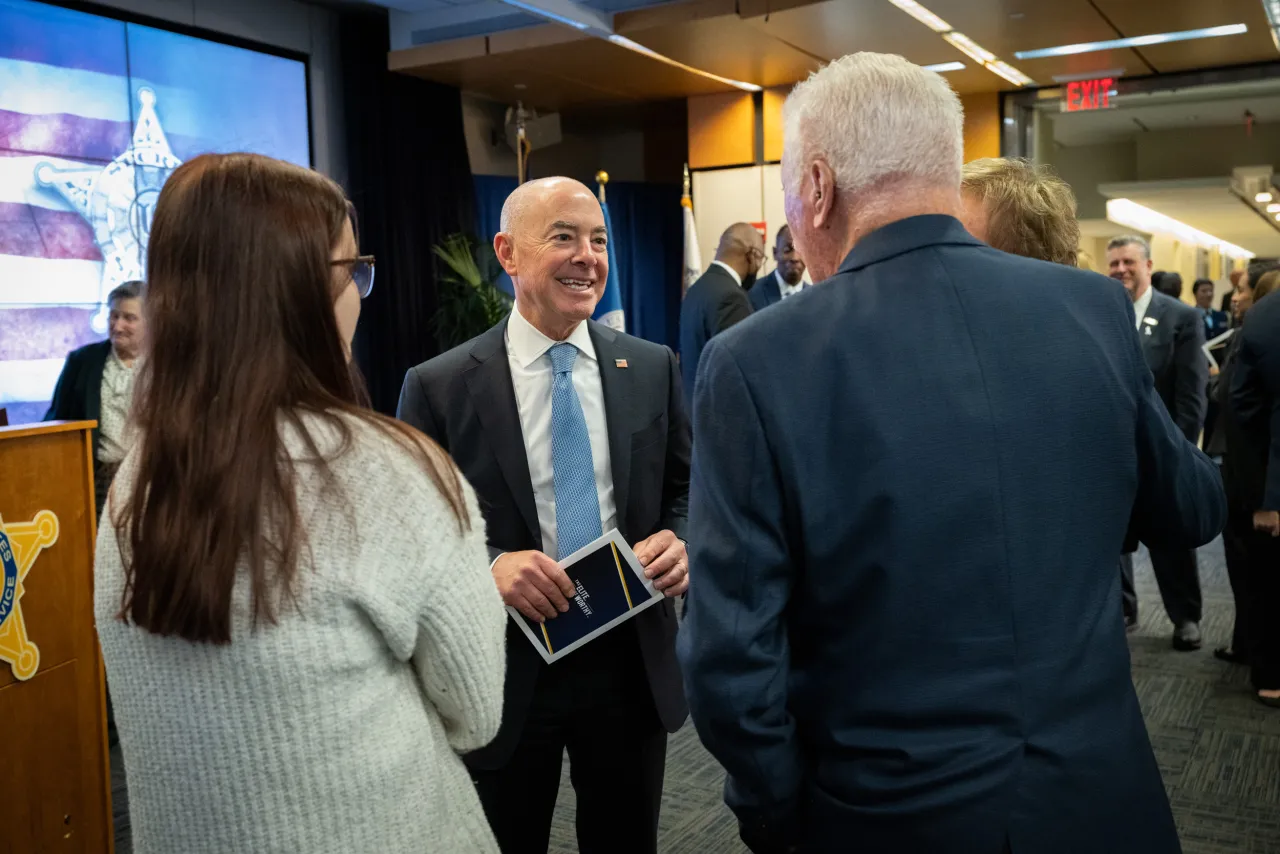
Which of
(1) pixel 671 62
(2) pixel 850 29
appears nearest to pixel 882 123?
(2) pixel 850 29

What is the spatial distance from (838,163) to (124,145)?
6123 millimetres

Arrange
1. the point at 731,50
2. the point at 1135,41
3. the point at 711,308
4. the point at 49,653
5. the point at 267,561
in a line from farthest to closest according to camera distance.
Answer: the point at 731,50, the point at 1135,41, the point at 711,308, the point at 49,653, the point at 267,561

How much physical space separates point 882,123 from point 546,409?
3.19 ft

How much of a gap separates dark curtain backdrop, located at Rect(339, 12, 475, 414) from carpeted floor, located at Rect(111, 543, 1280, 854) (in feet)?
15.5

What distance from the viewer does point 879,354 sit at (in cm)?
110

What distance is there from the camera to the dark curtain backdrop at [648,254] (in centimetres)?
→ 1001

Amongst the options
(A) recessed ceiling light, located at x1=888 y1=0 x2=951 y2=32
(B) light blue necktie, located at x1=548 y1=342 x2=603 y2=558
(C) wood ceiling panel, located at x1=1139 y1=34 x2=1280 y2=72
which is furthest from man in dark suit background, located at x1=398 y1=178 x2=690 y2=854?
(C) wood ceiling panel, located at x1=1139 y1=34 x2=1280 y2=72

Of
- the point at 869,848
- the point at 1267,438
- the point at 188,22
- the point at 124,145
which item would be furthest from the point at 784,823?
the point at 188,22

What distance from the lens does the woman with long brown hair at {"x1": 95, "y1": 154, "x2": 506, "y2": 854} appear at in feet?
3.39

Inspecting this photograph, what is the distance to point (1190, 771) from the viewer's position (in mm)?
3371

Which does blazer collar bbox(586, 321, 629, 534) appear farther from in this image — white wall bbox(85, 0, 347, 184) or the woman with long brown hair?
white wall bbox(85, 0, 347, 184)

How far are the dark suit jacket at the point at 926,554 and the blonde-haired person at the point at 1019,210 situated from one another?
602 millimetres

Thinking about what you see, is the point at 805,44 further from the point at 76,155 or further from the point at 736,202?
the point at 76,155

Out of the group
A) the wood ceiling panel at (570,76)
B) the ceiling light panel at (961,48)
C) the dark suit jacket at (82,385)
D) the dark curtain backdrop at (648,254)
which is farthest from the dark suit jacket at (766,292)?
the dark curtain backdrop at (648,254)
